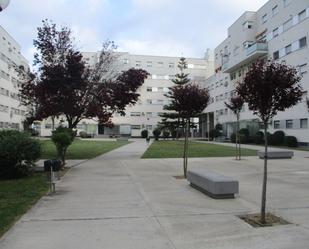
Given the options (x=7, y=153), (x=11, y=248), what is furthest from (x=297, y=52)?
(x=11, y=248)

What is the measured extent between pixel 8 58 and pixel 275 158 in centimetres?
6266

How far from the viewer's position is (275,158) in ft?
76.5

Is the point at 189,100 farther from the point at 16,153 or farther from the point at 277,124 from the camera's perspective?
the point at 277,124

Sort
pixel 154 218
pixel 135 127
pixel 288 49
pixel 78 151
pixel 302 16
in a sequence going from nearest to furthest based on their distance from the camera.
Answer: pixel 154 218, pixel 78 151, pixel 302 16, pixel 288 49, pixel 135 127

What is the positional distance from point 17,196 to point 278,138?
36663mm

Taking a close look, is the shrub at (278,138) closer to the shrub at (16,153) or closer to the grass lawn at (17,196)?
the grass lawn at (17,196)

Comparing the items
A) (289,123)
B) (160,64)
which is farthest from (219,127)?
(160,64)

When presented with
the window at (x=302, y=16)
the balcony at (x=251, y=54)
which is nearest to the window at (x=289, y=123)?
the balcony at (x=251, y=54)

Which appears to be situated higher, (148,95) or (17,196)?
(148,95)

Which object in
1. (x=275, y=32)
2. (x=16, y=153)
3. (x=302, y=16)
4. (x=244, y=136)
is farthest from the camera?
(x=244, y=136)

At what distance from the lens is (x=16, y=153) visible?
577 inches

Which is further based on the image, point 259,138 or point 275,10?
point 275,10

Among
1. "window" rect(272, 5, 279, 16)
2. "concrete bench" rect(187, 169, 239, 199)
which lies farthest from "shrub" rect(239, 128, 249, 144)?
"concrete bench" rect(187, 169, 239, 199)

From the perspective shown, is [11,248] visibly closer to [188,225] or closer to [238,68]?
[188,225]
